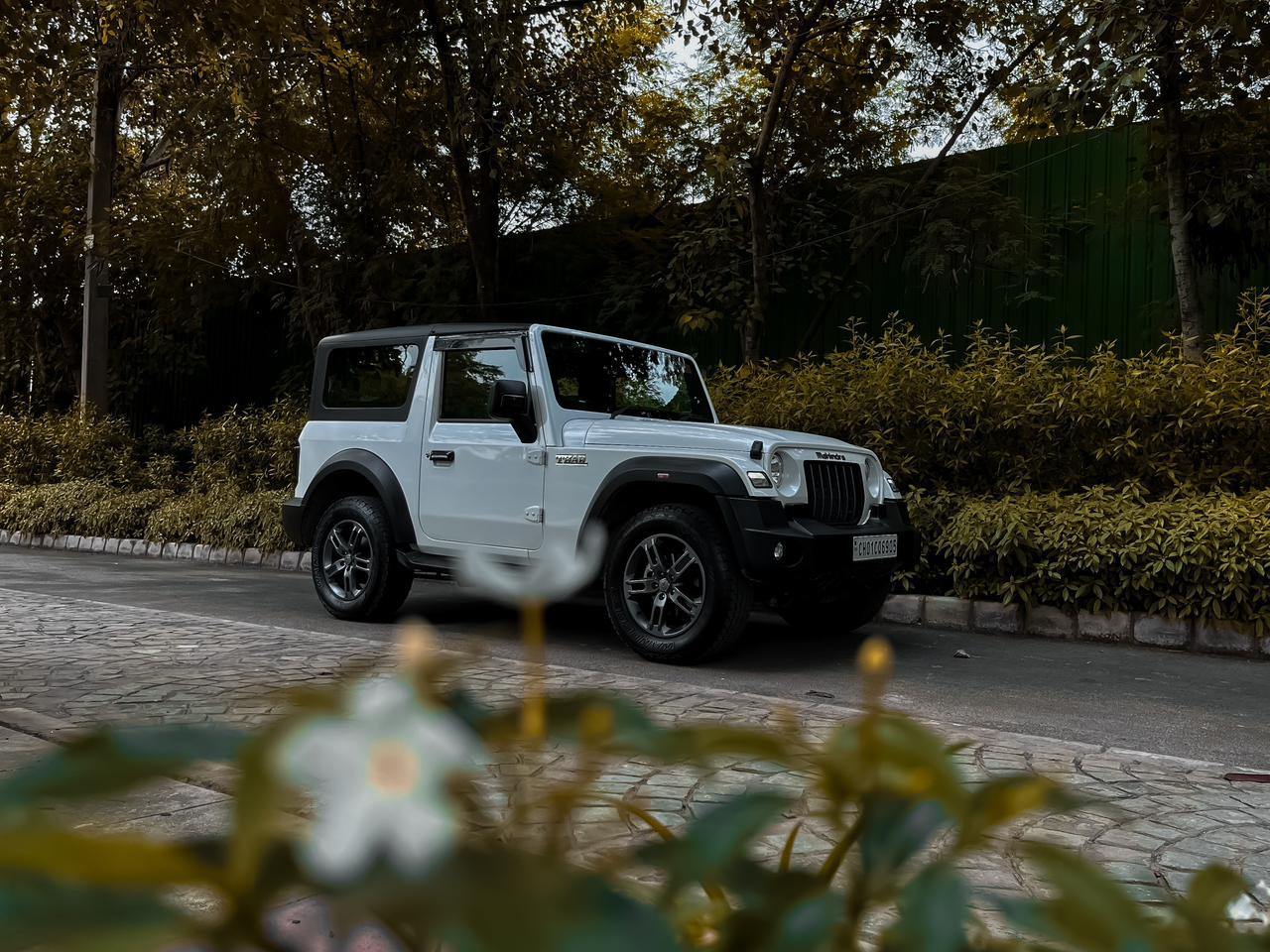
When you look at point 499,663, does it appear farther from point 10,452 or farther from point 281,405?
point 10,452

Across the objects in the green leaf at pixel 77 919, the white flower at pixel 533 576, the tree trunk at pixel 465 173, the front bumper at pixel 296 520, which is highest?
the tree trunk at pixel 465 173

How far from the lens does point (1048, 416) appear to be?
837 centimetres

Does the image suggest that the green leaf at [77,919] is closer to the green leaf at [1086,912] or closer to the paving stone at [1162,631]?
the green leaf at [1086,912]

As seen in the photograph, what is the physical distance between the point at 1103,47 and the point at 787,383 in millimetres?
3718

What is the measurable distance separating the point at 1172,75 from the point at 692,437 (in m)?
5.45

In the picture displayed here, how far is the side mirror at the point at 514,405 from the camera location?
253 inches

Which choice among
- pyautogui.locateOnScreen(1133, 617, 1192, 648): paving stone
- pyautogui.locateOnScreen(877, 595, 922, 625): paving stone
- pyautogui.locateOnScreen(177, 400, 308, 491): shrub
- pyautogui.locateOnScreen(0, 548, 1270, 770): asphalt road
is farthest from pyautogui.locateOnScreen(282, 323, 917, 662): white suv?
pyautogui.locateOnScreen(177, 400, 308, 491): shrub

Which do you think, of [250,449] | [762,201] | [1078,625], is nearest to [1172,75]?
[762,201]

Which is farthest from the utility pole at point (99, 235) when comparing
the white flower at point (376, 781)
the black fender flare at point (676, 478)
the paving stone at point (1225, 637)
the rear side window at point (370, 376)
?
the white flower at point (376, 781)

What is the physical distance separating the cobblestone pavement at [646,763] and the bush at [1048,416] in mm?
4315

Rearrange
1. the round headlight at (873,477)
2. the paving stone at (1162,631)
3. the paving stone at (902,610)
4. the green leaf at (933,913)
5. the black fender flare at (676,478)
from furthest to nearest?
1. the paving stone at (902,610)
2. the paving stone at (1162,631)
3. the round headlight at (873,477)
4. the black fender flare at (676,478)
5. the green leaf at (933,913)

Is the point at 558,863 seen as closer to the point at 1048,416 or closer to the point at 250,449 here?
the point at 1048,416

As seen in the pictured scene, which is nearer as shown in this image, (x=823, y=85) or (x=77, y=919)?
(x=77, y=919)

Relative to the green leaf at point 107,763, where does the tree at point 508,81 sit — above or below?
above
